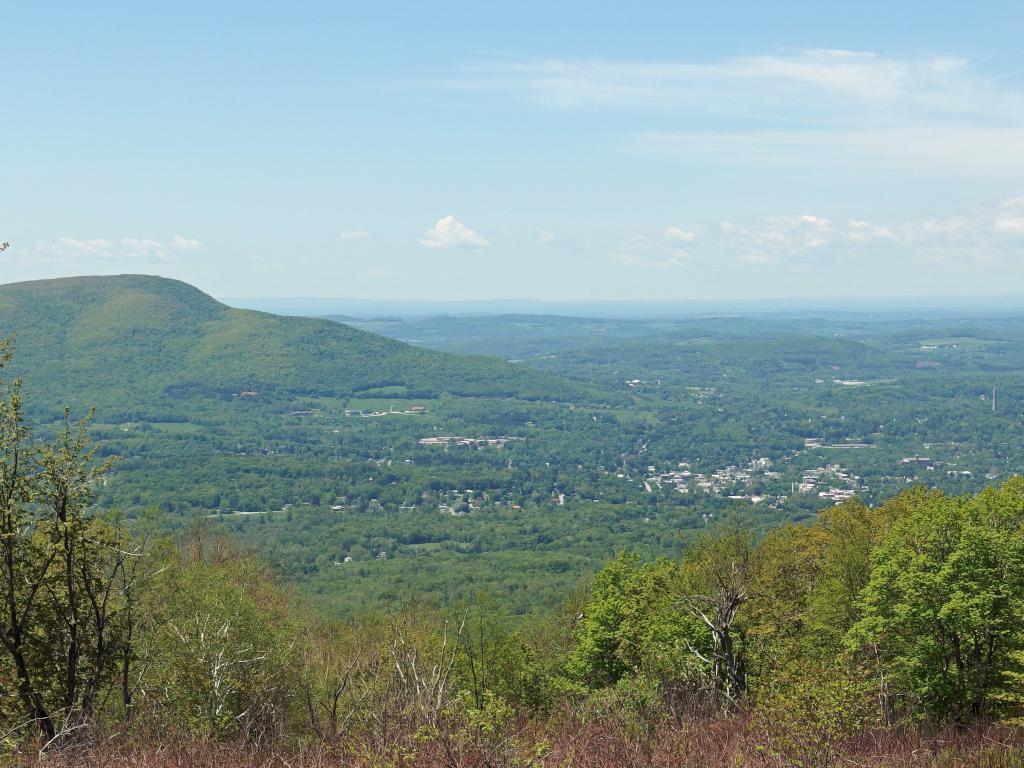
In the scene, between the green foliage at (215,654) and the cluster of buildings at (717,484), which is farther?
the cluster of buildings at (717,484)

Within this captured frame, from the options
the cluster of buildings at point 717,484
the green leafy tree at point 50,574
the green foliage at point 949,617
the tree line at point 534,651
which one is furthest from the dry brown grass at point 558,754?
the cluster of buildings at point 717,484

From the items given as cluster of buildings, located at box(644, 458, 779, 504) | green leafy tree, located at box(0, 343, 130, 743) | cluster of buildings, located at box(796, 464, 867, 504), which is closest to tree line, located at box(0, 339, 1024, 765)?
green leafy tree, located at box(0, 343, 130, 743)

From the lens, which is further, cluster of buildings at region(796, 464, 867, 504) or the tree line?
cluster of buildings at region(796, 464, 867, 504)

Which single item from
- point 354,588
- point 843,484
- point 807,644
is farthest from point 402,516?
point 807,644

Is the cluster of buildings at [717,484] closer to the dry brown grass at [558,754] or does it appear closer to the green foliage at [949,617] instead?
the green foliage at [949,617]

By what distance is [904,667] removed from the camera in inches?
966

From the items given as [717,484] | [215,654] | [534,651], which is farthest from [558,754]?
[717,484]

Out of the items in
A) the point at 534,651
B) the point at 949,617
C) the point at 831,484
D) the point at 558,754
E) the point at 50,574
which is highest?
the point at 50,574

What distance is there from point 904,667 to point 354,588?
83422 millimetres

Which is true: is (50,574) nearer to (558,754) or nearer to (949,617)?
(558,754)

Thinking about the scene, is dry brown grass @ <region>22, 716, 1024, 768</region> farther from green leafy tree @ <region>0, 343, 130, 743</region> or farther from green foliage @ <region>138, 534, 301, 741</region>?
green leafy tree @ <region>0, 343, 130, 743</region>

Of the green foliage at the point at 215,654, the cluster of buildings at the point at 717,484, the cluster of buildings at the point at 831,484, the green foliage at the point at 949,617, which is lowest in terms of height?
the cluster of buildings at the point at 717,484

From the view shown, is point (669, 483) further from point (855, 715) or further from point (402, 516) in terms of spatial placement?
point (855, 715)

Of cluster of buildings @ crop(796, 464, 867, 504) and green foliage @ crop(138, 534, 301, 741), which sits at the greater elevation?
green foliage @ crop(138, 534, 301, 741)
